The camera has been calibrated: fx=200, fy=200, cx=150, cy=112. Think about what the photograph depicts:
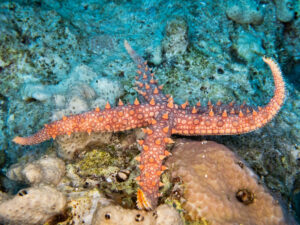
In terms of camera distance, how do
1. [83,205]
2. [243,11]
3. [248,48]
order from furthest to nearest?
[243,11] < [248,48] < [83,205]

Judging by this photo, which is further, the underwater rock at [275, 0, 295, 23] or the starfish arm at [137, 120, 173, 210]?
the underwater rock at [275, 0, 295, 23]

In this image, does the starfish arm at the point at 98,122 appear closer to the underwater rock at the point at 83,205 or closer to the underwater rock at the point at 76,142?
the underwater rock at the point at 76,142

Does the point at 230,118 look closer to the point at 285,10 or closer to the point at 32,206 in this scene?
the point at 32,206

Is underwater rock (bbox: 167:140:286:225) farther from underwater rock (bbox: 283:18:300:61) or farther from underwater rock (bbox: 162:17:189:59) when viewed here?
underwater rock (bbox: 283:18:300:61)

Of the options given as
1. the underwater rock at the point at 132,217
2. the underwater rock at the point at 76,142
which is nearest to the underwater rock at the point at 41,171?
the underwater rock at the point at 76,142

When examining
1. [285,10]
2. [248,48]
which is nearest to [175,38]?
[248,48]

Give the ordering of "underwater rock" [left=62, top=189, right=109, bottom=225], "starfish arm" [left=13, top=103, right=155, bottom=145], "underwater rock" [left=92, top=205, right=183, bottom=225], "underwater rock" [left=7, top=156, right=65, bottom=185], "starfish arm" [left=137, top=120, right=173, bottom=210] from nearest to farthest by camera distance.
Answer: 1. "underwater rock" [left=92, top=205, right=183, bottom=225]
2. "starfish arm" [left=137, top=120, right=173, bottom=210]
3. "underwater rock" [left=62, top=189, right=109, bottom=225]
4. "underwater rock" [left=7, top=156, right=65, bottom=185]
5. "starfish arm" [left=13, top=103, right=155, bottom=145]

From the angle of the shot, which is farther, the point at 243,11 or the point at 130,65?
the point at 243,11

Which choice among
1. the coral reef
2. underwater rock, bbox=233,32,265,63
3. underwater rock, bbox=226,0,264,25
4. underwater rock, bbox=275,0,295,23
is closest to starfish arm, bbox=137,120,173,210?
the coral reef
